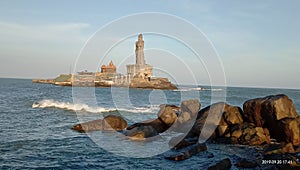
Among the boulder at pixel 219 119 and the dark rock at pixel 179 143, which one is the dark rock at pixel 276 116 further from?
the dark rock at pixel 179 143

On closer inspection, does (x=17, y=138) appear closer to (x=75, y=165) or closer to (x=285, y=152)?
(x=75, y=165)

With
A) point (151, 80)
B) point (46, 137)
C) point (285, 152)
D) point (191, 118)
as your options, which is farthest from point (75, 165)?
point (151, 80)

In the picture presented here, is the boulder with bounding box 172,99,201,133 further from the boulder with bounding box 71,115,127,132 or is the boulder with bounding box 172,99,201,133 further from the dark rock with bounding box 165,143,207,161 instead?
the dark rock with bounding box 165,143,207,161

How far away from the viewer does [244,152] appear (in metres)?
15.5

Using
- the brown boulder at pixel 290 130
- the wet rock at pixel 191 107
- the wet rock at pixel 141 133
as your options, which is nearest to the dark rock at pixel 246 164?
the brown boulder at pixel 290 130

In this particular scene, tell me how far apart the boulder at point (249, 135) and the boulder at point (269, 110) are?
3.22 ft

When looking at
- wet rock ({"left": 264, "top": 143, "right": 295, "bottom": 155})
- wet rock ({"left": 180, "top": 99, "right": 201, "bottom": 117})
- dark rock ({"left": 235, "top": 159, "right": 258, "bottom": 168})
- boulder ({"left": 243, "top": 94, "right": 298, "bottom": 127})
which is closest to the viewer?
dark rock ({"left": 235, "top": 159, "right": 258, "bottom": 168})

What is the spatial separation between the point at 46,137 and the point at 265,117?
16.1 m

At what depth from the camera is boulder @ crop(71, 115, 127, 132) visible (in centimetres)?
2244

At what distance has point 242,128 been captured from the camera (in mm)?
18109

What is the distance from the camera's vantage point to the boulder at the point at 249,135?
17153mm

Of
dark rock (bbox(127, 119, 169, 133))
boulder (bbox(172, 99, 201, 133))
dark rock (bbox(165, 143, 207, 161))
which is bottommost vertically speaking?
dark rock (bbox(165, 143, 207, 161))

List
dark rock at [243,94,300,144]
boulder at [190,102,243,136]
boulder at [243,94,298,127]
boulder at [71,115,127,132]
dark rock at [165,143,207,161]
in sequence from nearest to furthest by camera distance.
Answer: dark rock at [165,143,207,161]
dark rock at [243,94,300,144]
boulder at [243,94,298,127]
boulder at [190,102,243,136]
boulder at [71,115,127,132]

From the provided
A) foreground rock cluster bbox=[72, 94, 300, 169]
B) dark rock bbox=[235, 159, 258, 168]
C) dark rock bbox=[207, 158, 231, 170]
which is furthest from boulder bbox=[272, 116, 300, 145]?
dark rock bbox=[207, 158, 231, 170]
